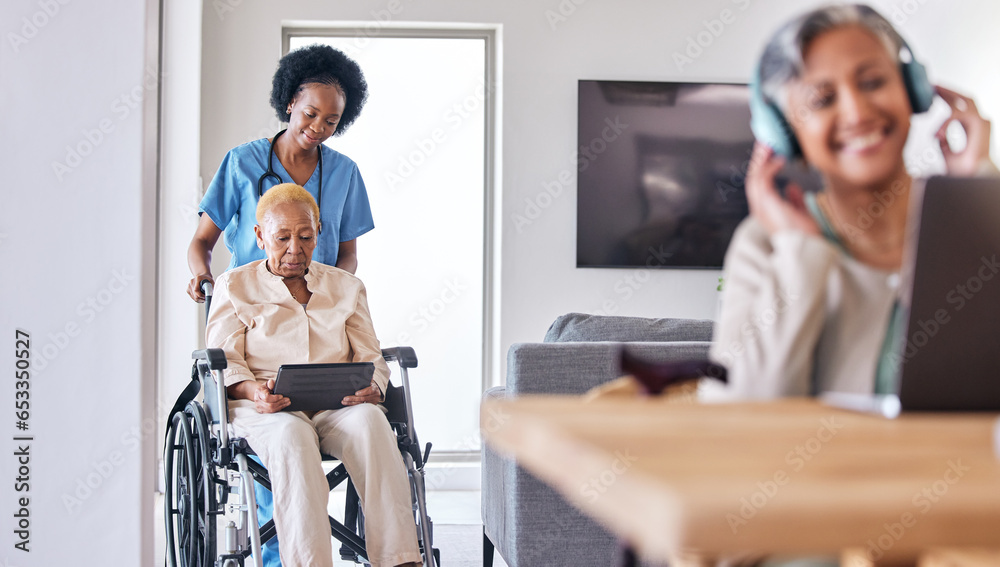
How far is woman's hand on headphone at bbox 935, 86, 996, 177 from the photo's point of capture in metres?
1.09

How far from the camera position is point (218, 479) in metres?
2.17

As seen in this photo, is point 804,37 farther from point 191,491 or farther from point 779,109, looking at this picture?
point 191,491

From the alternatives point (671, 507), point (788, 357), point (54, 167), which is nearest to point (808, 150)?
point (788, 357)

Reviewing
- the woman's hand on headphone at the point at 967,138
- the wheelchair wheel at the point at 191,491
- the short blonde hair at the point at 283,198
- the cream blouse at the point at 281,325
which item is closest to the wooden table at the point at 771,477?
the woman's hand on headphone at the point at 967,138

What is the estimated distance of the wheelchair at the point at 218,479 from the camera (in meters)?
2.14

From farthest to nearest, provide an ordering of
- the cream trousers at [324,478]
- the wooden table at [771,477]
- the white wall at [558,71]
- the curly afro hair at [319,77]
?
the white wall at [558,71]
the curly afro hair at [319,77]
the cream trousers at [324,478]
the wooden table at [771,477]

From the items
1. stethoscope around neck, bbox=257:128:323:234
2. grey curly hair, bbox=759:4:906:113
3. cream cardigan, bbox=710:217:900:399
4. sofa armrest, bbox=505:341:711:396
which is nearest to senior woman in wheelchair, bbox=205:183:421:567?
stethoscope around neck, bbox=257:128:323:234

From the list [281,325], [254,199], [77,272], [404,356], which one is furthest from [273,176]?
[77,272]

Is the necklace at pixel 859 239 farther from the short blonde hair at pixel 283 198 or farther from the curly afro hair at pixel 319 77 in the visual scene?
the curly afro hair at pixel 319 77

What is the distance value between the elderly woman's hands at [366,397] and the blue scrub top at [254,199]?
25.3 inches

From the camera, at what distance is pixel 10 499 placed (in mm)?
1914

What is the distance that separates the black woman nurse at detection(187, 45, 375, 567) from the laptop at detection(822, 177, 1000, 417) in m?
2.23

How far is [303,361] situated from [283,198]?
1.54 feet

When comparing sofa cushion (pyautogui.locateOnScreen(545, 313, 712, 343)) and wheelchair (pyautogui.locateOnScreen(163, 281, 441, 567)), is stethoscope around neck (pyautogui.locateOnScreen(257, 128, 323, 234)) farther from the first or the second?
sofa cushion (pyautogui.locateOnScreen(545, 313, 712, 343))
